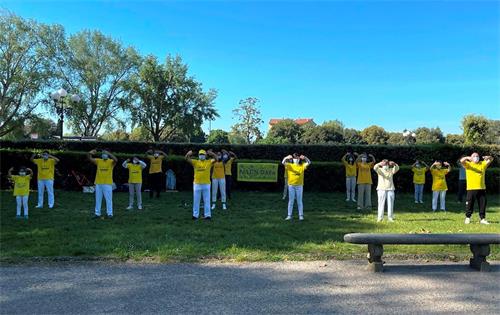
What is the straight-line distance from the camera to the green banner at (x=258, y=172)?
69.9 ft

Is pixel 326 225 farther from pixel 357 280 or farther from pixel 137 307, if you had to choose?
pixel 137 307

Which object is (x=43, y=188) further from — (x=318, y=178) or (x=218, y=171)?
(x=318, y=178)

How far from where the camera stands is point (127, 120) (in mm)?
53594

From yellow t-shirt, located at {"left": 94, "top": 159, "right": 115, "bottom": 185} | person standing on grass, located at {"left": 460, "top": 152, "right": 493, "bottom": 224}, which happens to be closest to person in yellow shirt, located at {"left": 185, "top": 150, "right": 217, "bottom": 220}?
yellow t-shirt, located at {"left": 94, "top": 159, "right": 115, "bottom": 185}

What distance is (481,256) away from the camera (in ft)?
22.1

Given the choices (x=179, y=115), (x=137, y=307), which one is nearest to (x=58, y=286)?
(x=137, y=307)

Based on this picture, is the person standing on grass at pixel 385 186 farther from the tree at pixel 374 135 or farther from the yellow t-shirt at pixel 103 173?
the tree at pixel 374 135

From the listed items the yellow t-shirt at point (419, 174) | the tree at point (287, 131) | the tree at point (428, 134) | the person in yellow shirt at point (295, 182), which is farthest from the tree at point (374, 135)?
the person in yellow shirt at point (295, 182)

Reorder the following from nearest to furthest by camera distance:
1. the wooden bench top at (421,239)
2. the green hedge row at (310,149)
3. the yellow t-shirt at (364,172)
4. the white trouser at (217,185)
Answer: the wooden bench top at (421,239), the yellow t-shirt at (364,172), the white trouser at (217,185), the green hedge row at (310,149)

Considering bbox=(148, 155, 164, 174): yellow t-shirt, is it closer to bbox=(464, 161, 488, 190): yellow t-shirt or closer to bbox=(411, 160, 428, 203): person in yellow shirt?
bbox=(411, 160, 428, 203): person in yellow shirt

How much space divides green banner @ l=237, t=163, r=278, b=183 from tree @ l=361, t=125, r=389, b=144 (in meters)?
78.0

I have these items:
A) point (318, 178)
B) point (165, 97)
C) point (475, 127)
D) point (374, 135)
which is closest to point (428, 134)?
point (374, 135)

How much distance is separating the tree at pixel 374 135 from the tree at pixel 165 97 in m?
52.5

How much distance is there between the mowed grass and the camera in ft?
25.4
